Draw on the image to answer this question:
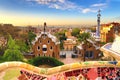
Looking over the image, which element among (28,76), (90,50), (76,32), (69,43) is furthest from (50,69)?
(76,32)

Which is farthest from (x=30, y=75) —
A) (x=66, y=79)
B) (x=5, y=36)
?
(x=5, y=36)

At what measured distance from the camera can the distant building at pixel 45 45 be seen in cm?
832

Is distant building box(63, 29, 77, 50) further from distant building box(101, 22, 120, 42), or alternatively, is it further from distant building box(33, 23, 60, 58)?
distant building box(33, 23, 60, 58)

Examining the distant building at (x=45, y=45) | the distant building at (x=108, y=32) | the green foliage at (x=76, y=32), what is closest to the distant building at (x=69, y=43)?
the green foliage at (x=76, y=32)

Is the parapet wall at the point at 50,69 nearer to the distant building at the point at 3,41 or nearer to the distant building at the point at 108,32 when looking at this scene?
the distant building at the point at 3,41

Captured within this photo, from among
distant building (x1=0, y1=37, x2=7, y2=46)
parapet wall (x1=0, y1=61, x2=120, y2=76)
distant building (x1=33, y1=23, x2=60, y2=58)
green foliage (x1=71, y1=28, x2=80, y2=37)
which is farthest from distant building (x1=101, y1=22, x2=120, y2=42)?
parapet wall (x1=0, y1=61, x2=120, y2=76)

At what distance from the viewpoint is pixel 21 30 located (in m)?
10.3

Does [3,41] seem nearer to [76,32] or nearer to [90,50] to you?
[90,50]

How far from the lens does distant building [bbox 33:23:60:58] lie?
832cm

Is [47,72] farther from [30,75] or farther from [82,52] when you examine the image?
[82,52]

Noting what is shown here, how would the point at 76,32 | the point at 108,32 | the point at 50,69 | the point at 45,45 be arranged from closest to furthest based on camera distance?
the point at 50,69
the point at 45,45
the point at 108,32
the point at 76,32

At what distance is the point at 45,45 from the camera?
841 cm

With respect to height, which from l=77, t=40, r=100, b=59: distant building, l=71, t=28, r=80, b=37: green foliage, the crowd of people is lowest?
l=77, t=40, r=100, b=59: distant building

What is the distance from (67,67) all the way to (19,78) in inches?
10.9
